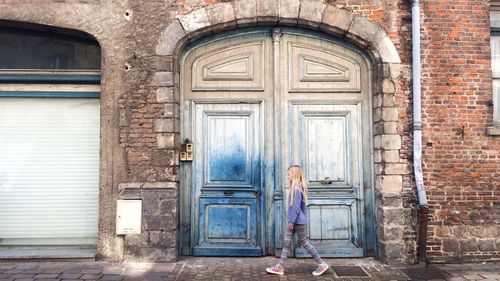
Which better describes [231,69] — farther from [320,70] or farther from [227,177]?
[227,177]

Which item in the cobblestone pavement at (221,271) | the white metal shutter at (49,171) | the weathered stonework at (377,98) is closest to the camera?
the cobblestone pavement at (221,271)

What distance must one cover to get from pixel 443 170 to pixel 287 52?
3.04 metres

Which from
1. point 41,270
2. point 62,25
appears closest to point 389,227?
point 41,270

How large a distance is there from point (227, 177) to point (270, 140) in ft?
2.95

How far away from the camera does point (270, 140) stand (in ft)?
22.6

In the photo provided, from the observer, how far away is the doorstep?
21.1 ft

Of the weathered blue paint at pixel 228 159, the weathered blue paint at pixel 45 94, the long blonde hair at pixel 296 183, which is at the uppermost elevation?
the weathered blue paint at pixel 45 94

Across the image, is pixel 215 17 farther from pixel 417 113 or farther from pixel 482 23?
pixel 482 23

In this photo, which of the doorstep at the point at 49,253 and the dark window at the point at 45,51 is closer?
the doorstep at the point at 49,253

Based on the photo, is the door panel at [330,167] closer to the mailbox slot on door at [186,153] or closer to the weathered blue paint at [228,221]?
the weathered blue paint at [228,221]

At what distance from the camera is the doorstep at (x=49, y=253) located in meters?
6.43

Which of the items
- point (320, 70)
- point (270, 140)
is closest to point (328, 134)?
point (270, 140)

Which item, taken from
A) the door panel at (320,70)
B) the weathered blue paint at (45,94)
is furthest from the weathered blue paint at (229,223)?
the weathered blue paint at (45,94)

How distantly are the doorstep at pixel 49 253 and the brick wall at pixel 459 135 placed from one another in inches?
204
